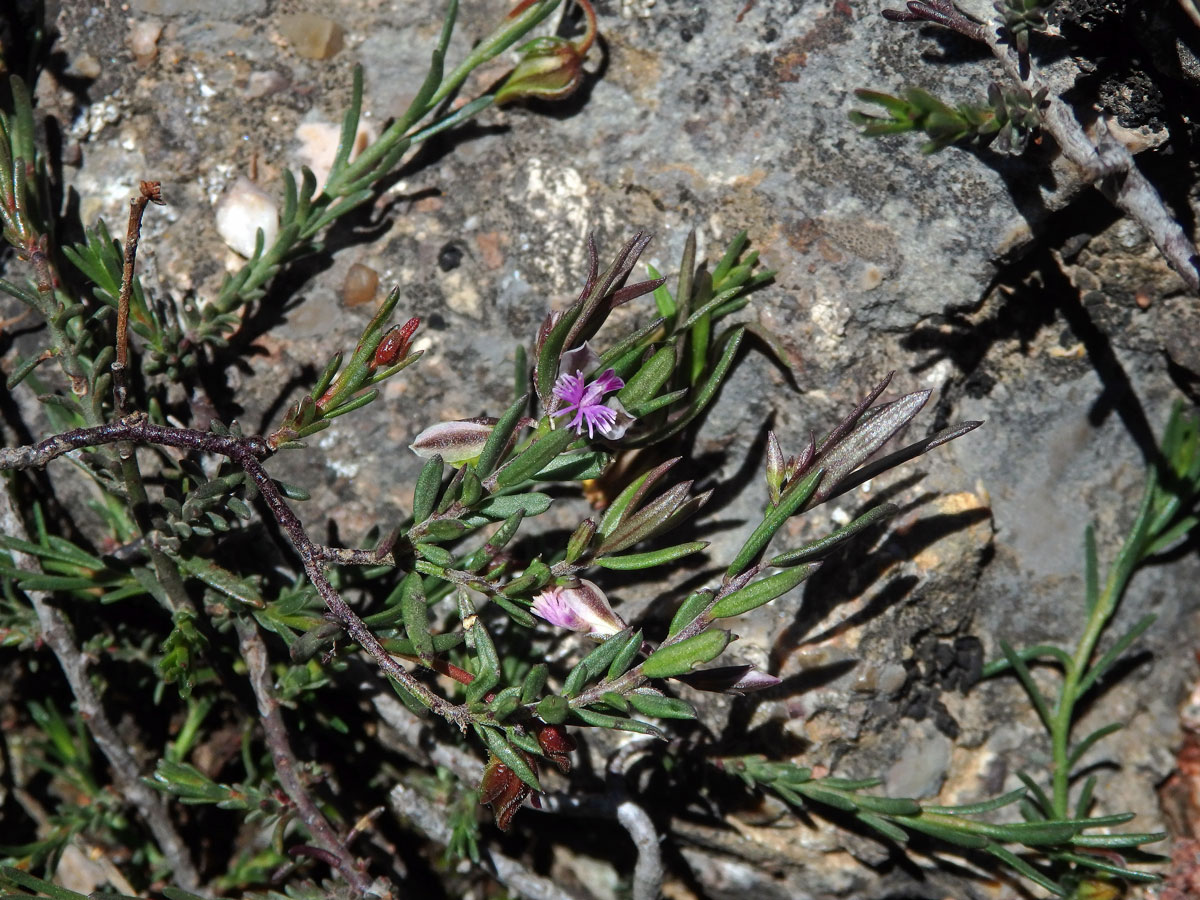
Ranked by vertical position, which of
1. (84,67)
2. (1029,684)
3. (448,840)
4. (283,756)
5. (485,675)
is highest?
(84,67)

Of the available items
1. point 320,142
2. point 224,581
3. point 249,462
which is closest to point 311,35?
point 320,142

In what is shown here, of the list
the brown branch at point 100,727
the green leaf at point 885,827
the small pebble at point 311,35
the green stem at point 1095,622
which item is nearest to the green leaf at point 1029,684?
the green stem at point 1095,622

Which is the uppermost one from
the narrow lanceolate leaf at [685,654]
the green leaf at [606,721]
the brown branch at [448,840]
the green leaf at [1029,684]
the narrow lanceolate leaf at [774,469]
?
the narrow lanceolate leaf at [774,469]

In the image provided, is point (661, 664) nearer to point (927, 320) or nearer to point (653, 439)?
point (653, 439)

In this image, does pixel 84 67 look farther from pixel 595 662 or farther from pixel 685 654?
pixel 685 654

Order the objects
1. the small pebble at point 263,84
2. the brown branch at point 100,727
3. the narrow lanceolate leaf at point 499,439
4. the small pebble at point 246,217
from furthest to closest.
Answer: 1. the small pebble at point 263,84
2. the small pebble at point 246,217
3. the brown branch at point 100,727
4. the narrow lanceolate leaf at point 499,439

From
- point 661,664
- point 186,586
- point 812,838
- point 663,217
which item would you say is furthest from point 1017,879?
point 186,586

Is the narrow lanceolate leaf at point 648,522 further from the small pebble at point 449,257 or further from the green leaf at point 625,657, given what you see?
the small pebble at point 449,257
